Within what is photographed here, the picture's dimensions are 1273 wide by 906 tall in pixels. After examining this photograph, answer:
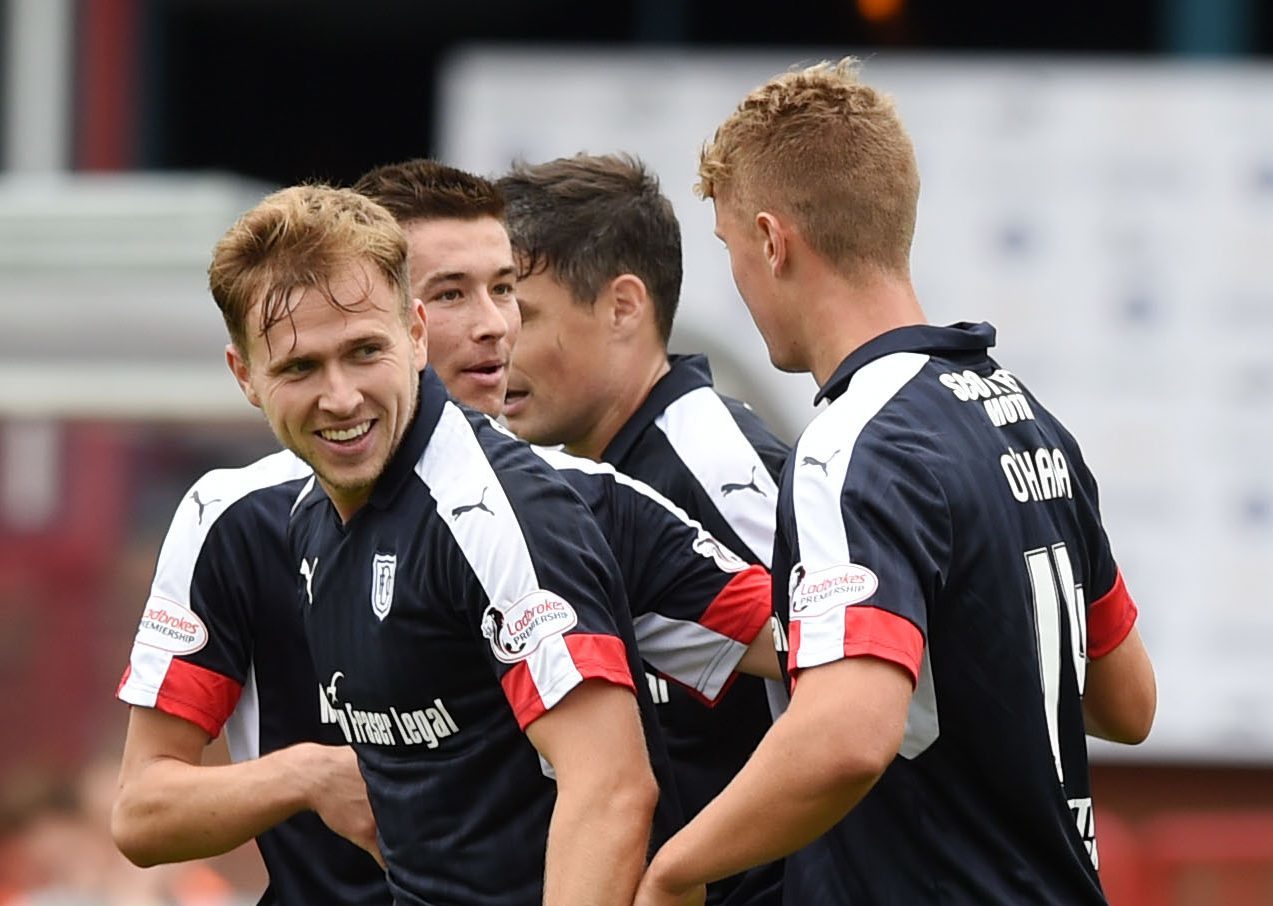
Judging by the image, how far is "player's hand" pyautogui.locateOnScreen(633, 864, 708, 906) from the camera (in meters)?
2.69

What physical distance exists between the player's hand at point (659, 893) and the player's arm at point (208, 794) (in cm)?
49

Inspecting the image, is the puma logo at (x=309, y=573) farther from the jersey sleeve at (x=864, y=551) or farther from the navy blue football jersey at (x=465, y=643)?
the jersey sleeve at (x=864, y=551)

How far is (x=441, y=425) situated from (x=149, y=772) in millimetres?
733

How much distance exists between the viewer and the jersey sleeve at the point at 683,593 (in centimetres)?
306

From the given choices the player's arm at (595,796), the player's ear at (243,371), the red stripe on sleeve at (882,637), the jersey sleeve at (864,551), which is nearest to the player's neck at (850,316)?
the jersey sleeve at (864,551)

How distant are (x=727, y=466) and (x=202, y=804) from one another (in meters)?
0.90

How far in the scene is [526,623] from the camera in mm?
2756

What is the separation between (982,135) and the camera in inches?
325

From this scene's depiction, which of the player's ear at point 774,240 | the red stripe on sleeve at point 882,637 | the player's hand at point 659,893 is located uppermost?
the player's ear at point 774,240

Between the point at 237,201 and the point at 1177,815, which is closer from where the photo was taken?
the point at 237,201

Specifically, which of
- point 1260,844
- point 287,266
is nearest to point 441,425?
point 287,266

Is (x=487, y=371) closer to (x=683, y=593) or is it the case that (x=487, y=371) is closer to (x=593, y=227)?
(x=593, y=227)

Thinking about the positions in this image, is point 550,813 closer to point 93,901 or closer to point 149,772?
point 149,772

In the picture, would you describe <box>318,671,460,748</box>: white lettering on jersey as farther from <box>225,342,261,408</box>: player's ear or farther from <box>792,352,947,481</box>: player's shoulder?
<box>792,352,947,481</box>: player's shoulder
